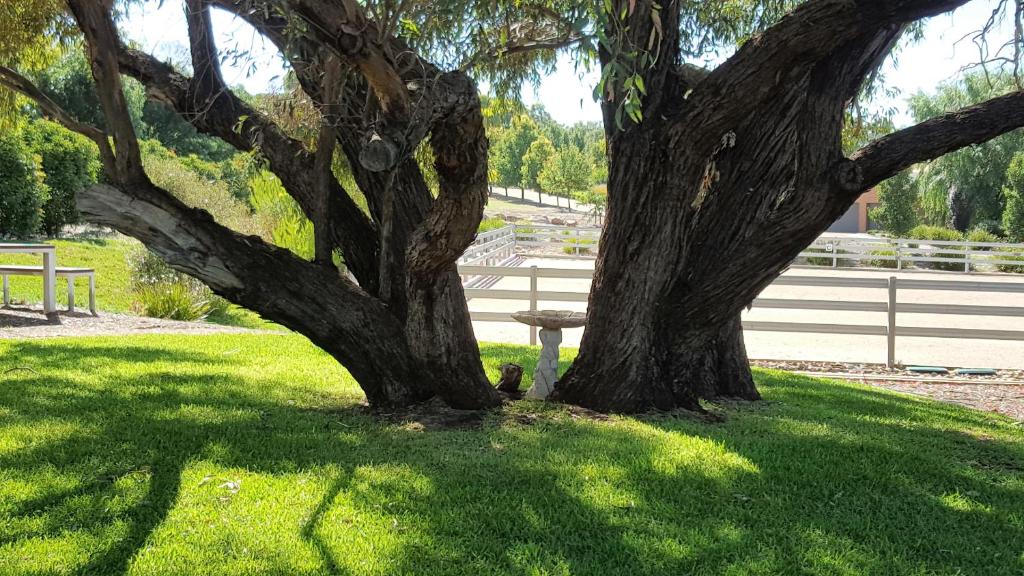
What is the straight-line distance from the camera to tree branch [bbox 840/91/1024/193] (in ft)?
19.7

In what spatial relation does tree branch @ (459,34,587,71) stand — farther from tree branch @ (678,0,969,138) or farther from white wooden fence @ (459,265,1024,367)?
white wooden fence @ (459,265,1024,367)

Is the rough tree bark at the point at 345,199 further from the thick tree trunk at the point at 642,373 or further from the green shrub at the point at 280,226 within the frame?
the green shrub at the point at 280,226

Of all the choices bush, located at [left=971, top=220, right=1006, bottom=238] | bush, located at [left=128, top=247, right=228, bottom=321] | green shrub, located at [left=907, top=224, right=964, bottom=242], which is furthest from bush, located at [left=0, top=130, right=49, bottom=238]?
bush, located at [left=971, top=220, right=1006, bottom=238]

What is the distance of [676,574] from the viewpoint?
392 cm

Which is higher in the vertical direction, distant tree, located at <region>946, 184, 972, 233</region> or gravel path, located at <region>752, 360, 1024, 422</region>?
distant tree, located at <region>946, 184, 972, 233</region>

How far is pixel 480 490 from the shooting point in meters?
4.87

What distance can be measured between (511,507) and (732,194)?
3.45m

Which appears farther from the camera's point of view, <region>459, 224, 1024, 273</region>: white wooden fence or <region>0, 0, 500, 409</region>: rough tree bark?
<region>459, 224, 1024, 273</region>: white wooden fence

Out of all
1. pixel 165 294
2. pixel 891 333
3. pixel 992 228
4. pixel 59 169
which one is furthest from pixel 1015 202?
pixel 59 169

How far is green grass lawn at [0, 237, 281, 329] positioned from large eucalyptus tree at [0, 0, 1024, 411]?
862cm

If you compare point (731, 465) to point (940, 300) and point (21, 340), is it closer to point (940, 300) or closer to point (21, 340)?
point (21, 340)

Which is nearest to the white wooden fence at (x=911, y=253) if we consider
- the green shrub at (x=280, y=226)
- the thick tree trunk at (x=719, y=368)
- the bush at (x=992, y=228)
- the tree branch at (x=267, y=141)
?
the bush at (x=992, y=228)

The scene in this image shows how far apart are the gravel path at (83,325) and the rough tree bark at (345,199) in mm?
5494

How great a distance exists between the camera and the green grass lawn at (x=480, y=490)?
13.2 feet
